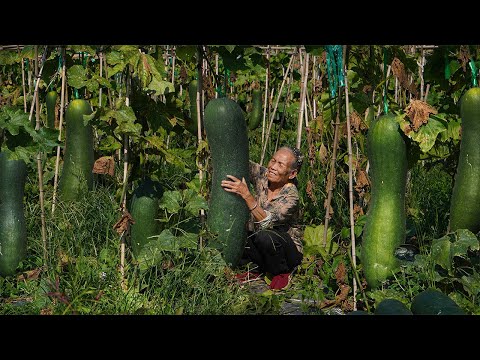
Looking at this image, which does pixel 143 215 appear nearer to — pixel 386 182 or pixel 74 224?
pixel 74 224

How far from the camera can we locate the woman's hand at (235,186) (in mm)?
5203

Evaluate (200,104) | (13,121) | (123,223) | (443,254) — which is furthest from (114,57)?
(443,254)

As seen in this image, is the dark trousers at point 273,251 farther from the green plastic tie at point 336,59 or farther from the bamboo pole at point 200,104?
the green plastic tie at point 336,59

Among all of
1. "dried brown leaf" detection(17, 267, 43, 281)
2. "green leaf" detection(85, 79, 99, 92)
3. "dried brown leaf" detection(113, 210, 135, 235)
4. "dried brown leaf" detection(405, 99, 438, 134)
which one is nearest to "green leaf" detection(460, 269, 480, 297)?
"dried brown leaf" detection(405, 99, 438, 134)

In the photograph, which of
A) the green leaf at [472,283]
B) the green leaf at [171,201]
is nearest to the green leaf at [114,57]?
the green leaf at [171,201]

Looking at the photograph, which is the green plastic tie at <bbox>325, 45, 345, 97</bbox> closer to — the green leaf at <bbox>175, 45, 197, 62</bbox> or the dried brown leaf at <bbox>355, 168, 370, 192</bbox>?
the dried brown leaf at <bbox>355, 168, 370, 192</bbox>

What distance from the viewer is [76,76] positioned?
19.1ft

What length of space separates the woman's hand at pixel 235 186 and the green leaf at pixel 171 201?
31cm

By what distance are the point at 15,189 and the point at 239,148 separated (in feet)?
4.84

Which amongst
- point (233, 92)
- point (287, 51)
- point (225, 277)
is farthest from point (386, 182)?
point (233, 92)

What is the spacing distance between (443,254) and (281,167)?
1.43m

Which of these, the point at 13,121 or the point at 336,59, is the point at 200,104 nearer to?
the point at 336,59

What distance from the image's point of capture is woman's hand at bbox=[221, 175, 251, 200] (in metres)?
5.20

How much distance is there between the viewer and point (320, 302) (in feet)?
16.0
